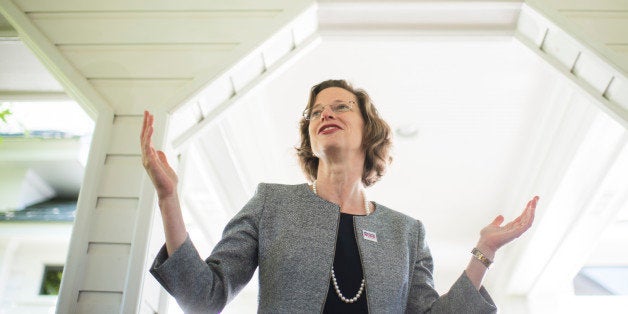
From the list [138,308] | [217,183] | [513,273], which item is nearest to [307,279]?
[138,308]

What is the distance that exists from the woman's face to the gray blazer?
0.43 feet

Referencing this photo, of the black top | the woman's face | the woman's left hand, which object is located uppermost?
the woman's face

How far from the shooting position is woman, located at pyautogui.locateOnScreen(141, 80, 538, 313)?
41.9 inches

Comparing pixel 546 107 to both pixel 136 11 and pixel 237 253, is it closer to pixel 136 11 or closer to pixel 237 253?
pixel 136 11

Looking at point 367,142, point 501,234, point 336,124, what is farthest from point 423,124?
point 501,234

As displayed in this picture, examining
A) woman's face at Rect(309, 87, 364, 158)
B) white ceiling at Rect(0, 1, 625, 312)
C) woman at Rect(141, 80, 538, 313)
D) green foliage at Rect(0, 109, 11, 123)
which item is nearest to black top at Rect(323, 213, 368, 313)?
woman at Rect(141, 80, 538, 313)

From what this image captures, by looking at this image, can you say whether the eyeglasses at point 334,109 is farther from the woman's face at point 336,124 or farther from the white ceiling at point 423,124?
the white ceiling at point 423,124

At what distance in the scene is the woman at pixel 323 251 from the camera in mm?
1064

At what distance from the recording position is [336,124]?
1.46 m

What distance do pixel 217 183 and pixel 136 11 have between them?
2288mm

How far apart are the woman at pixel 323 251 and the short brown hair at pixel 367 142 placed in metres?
0.11

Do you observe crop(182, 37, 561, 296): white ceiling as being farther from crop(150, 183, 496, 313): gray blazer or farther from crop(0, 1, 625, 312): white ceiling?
crop(150, 183, 496, 313): gray blazer

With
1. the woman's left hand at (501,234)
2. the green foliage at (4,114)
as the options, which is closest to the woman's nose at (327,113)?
the woman's left hand at (501,234)

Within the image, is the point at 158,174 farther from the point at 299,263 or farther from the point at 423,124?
the point at 423,124
